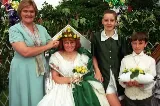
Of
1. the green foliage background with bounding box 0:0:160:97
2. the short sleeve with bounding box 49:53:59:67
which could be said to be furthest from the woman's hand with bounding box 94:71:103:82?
the green foliage background with bounding box 0:0:160:97

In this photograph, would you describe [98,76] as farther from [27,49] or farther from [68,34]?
[27,49]

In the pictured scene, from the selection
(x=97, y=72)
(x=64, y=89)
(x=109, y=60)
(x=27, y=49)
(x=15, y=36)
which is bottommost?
(x=64, y=89)

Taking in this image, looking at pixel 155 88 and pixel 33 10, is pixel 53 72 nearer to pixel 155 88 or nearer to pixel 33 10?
pixel 33 10

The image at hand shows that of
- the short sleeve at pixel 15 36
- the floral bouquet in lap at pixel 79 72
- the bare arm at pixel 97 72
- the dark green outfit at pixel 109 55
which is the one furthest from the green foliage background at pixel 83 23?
the floral bouquet in lap at pixel 79 72

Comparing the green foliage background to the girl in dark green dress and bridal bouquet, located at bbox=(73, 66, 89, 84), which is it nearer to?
the girl in dark green dress

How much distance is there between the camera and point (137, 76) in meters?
3.59

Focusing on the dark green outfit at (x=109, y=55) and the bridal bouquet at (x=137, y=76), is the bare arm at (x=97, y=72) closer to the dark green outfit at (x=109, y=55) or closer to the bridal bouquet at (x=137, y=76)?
the dark green outfit at (x=109, y=55)

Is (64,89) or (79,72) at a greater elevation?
(79,72)

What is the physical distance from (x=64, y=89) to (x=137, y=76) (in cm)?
72

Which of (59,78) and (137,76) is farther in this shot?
(59,78)

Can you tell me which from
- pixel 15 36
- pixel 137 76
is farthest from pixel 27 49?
pixel 137 76

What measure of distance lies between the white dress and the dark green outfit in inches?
6.5

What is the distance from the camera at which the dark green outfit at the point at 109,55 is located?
3928 millimetres

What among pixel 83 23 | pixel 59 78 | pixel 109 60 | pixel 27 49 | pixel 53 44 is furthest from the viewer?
pixel 83 23
